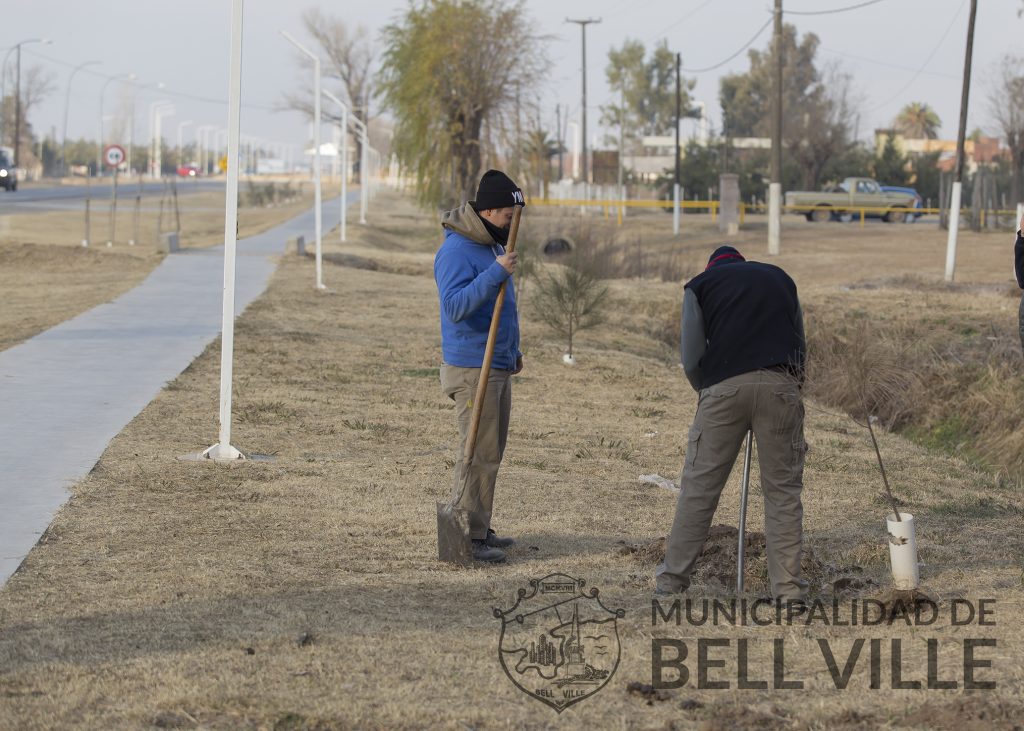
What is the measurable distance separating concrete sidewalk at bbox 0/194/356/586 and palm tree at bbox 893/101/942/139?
9742 cm

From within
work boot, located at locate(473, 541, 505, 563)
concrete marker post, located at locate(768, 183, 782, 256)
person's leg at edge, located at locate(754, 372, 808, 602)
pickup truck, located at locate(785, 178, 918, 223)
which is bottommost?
work boot, located at locate(473, 541, 505, 563)

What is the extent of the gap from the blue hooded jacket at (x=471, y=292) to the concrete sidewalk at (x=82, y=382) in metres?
2.19

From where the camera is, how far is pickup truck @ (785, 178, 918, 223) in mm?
54719

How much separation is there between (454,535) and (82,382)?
6274mm

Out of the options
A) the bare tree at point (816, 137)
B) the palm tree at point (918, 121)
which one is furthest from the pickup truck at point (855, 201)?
the palm tree at point (918, 121)

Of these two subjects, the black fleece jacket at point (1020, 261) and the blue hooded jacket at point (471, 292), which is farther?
the black fleece jacket at point (1020, 261)

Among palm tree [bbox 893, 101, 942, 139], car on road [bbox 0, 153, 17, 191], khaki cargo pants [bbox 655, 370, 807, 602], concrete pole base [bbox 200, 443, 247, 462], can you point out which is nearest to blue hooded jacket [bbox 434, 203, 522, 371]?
khaki cargo pants [bbox 655, 370, 807, 602]

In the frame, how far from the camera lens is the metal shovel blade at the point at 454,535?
21.2 feet

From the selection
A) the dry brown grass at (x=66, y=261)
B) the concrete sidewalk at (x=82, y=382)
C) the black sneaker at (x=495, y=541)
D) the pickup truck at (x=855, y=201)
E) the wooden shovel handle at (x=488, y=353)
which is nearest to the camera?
Result: the wooden shovel handle at (x=488, y=353)

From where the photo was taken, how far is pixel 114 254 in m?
28.1

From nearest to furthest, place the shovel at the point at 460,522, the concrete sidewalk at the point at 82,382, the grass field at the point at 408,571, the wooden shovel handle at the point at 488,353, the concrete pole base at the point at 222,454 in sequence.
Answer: the grass field at the point at 408,571 → the wooden shovel handle at the point at 488,353 → the shovel at the point at 460,522 → the concrete sidewalk at the point at 82,382 → the concrete pole base at the point at 222,454

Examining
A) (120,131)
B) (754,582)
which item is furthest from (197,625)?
(120,131)

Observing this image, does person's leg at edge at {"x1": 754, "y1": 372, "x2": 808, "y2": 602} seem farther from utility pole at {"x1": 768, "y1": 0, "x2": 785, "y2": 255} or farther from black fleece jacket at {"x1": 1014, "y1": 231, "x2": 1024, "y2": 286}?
utility pole at {"x1": 768, "y1": 0, "x2": 785, "y2": 255}

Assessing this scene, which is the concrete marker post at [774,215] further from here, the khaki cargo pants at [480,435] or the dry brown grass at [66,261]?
the khaki cargo pants at [480,435]
